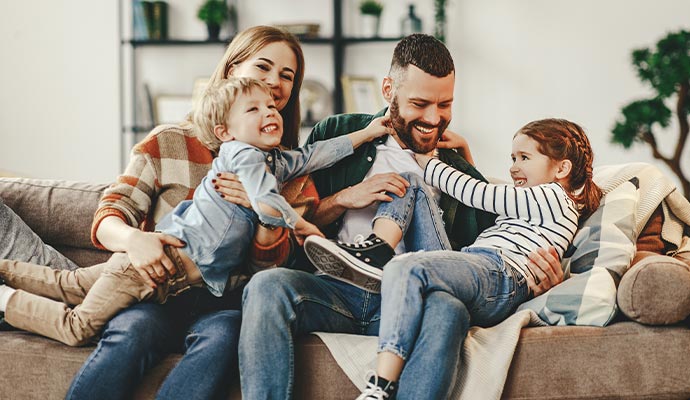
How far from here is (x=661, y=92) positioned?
353 cm

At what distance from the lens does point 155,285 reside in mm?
1822

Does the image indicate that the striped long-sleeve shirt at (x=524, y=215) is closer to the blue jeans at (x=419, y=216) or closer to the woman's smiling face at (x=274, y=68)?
the blue jeans at (x=419, y=216)

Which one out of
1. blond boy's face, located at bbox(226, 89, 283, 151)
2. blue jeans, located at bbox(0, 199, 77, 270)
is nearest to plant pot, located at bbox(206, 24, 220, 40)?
blue jeans, located at bbox(0, 199, 77, 270)

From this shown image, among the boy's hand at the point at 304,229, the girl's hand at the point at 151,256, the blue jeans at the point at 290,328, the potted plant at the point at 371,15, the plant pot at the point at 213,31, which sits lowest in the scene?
the blue jeans at the point at 290,328

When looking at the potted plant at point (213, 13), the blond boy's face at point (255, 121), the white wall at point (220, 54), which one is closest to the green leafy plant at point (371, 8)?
the white wall at point (220, 54)

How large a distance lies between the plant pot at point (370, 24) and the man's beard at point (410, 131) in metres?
2.40

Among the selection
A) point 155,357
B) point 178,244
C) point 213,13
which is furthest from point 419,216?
point 213,13

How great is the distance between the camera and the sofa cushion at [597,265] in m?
1.84

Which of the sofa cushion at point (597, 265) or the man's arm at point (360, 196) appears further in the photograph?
the man's arm at point (360, 196)

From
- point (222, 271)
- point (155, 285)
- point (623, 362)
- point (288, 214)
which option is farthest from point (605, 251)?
point (155, 285)

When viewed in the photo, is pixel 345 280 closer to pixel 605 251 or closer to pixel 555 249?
pixel 555 249

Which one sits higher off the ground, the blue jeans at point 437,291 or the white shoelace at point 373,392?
the blue jeans at point 437,291

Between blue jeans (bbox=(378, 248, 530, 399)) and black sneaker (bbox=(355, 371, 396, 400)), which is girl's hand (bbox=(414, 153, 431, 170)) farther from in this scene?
black sneaker (bbox=(355, 371, 396, 400))

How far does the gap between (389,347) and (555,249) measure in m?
0.58
